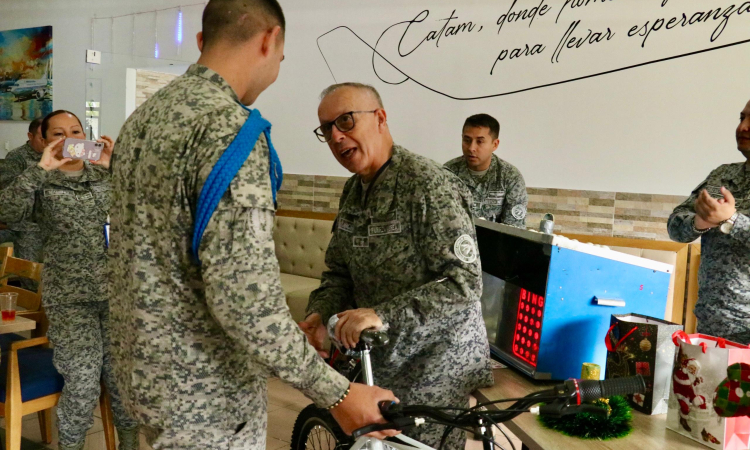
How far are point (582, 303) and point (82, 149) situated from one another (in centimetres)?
239

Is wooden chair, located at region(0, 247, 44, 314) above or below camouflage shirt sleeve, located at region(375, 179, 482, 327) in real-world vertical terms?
below

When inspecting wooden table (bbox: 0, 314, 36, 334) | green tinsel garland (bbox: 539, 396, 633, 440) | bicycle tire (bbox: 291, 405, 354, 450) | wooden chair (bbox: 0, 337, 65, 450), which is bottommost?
wooden chair (bbox: 0, 337, 65, 450)

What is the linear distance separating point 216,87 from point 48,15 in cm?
766

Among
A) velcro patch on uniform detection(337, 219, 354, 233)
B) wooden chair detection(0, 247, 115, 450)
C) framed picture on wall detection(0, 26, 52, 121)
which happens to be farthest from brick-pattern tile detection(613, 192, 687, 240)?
framed picture on wall detection(0, 26, 52, 121)

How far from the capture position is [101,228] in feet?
9.84

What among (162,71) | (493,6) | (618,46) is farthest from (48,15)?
(618,46)

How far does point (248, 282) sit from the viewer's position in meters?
1.11

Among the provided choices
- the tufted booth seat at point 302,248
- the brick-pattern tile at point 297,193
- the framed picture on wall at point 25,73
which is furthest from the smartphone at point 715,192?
the framed picture on wall at point 25,73

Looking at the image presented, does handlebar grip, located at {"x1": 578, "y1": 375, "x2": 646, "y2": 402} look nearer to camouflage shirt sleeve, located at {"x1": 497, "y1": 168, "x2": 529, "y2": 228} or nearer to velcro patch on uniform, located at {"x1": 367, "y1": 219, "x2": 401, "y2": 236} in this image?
velcro patch on uniform, located at {"x1": 367, "y1": 219, "x2": 401, "y2": 236}

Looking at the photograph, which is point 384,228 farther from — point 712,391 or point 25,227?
point 25,227

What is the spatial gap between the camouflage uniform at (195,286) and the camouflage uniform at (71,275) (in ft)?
5.86

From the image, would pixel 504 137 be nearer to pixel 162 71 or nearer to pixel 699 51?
pixel 699 51

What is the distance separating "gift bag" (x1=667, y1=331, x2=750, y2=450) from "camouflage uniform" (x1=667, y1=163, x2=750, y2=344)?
1.22m

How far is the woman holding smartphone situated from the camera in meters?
2.90
